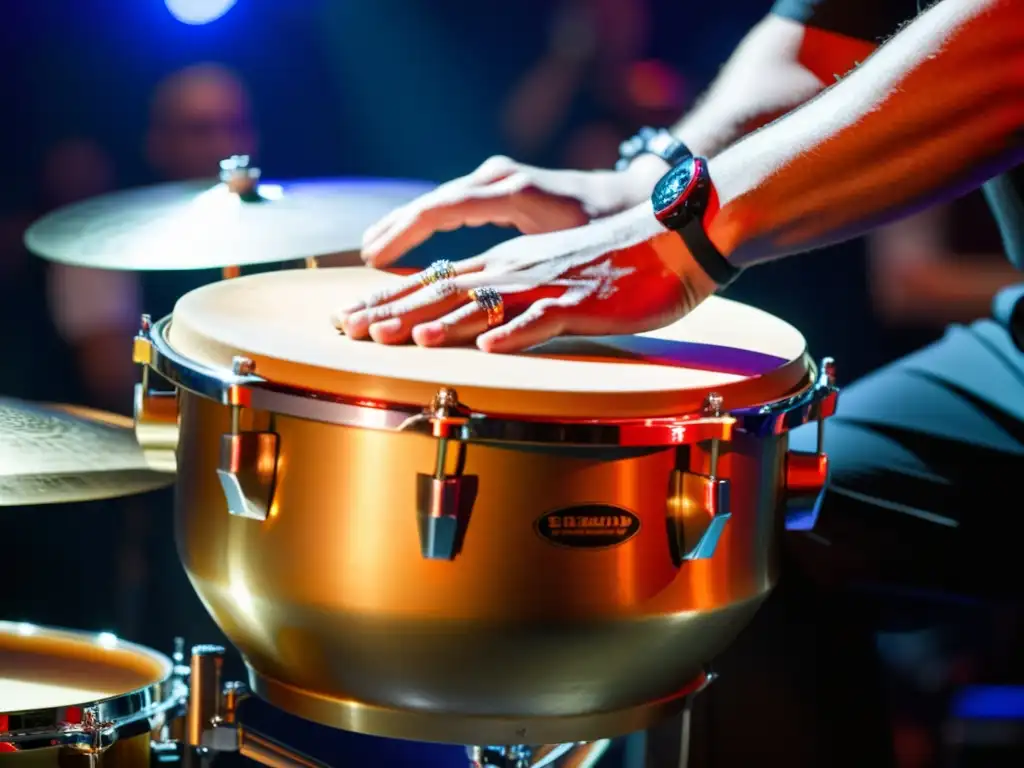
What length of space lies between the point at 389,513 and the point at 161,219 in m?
0.68

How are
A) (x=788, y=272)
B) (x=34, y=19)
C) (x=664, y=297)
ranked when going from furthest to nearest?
1. (x=788, y=272)
2. (x=34, y=19)
3. (x=664, y=297)

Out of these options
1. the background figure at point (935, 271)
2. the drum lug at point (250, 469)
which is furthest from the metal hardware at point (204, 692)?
the background figure at point (935, 271)

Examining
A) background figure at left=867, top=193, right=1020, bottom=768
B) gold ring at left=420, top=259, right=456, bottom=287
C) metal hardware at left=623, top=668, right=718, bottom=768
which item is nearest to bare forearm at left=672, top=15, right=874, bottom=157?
gold ring at left=420, top=259, right=456, bottom=287

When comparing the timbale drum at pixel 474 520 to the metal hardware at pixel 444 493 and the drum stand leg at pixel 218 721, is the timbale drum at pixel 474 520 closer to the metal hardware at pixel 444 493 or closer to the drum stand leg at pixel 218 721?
the metal hardware at pixel 444 493

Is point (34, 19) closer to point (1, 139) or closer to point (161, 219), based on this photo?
point (1, 139)

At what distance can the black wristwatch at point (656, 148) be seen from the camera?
1.50 meters

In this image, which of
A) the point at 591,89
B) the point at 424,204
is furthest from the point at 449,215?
the point at 591,89

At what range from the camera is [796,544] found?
1387 millimetres

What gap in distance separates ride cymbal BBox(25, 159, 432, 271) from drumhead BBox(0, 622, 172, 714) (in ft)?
1.29

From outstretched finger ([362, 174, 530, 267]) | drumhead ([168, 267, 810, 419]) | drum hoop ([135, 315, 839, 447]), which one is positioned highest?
outstretched finger ([362, 174, 530, 267])

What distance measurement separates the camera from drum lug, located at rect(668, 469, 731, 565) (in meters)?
0.99

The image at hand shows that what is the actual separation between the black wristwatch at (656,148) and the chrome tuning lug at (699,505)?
0.56 meters

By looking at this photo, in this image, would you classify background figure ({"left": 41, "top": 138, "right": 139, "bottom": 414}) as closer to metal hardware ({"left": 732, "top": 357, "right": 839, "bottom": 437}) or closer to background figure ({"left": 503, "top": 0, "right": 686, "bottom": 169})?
background figure ({"left": 503, "top": 0, "right": 686, "bottom": 169})

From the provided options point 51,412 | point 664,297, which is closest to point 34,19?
point 51,412
